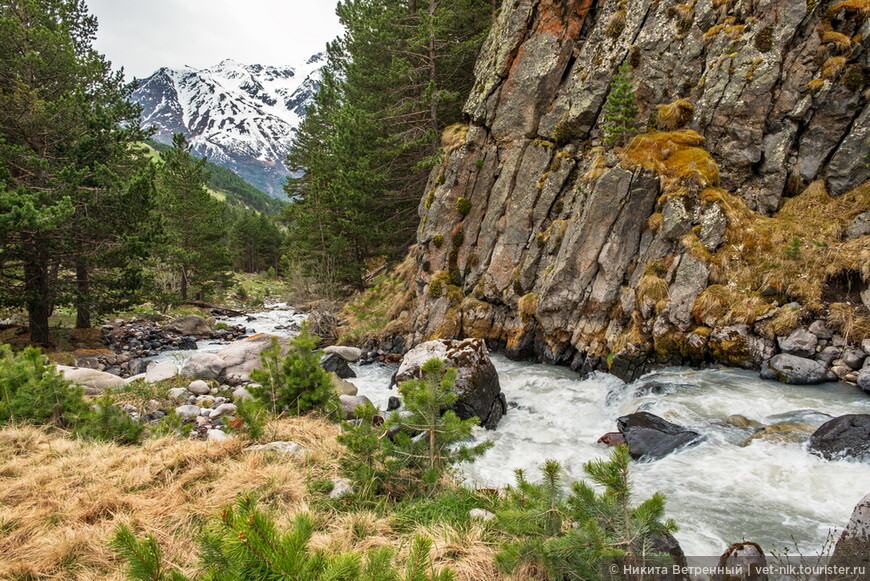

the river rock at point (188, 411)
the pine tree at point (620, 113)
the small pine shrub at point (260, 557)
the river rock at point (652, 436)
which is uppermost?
the pine tree at point (620, 113)

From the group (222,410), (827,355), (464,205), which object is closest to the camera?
(827,355)

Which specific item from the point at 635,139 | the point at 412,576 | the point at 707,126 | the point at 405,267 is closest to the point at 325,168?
the point at 405,267

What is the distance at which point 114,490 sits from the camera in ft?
14.7

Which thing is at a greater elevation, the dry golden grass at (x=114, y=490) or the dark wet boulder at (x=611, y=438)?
the dry golden grass at (x=114, y=490)

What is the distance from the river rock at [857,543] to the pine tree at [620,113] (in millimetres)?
13303

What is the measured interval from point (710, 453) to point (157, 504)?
8.19m

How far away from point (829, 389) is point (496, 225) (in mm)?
11937

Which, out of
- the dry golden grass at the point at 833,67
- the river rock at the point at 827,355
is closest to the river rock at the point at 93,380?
the river rock at the point at 827,355

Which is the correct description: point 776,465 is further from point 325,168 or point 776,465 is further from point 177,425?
point 325,168

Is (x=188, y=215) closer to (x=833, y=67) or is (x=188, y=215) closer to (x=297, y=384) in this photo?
(x=297, y=384)

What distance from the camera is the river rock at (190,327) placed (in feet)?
75.3

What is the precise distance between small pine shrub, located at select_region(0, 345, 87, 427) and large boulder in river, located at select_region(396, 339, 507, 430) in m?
6.31

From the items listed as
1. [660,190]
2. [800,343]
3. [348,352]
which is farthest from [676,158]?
[348,352]

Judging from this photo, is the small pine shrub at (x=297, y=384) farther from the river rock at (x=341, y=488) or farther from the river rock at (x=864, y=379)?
the river rock at (x=864, y=379)
